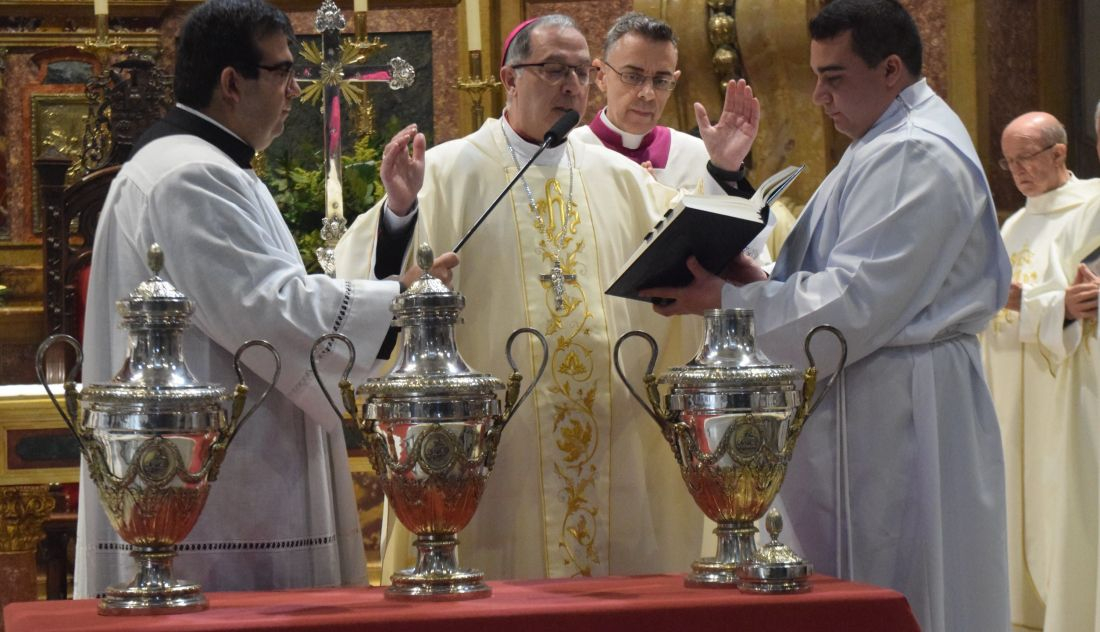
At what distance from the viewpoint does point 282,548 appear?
10.9 ft

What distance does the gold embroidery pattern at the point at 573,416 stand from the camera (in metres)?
4.11

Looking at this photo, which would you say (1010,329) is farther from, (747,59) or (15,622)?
(15,622)

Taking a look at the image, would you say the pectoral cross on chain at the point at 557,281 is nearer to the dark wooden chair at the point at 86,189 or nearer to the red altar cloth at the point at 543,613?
the red altar cloth at the point at 543,613

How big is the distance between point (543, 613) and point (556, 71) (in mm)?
2053

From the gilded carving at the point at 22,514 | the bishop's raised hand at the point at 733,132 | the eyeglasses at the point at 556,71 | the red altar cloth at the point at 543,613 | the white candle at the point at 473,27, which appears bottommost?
the red altar cloth at the point at 543,613

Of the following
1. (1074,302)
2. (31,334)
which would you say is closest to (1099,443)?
(1074,302)

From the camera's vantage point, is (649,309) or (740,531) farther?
(649,309)

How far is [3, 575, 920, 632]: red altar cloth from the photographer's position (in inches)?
97.3

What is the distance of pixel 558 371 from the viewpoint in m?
4.18

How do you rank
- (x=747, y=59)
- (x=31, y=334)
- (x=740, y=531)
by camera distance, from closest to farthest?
1. (x=740, y=531)
2. (x=747, y=59)
3. (x=31, y=334)

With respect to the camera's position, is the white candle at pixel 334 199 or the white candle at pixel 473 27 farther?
the white candle at pixel 334 199

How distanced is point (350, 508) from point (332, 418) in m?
0.28

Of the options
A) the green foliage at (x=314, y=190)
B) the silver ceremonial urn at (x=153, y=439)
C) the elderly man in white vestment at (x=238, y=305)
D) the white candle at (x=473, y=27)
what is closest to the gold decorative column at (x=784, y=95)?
the green foliage at (x=314, y=190)

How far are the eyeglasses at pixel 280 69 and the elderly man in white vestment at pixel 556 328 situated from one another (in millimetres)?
574
